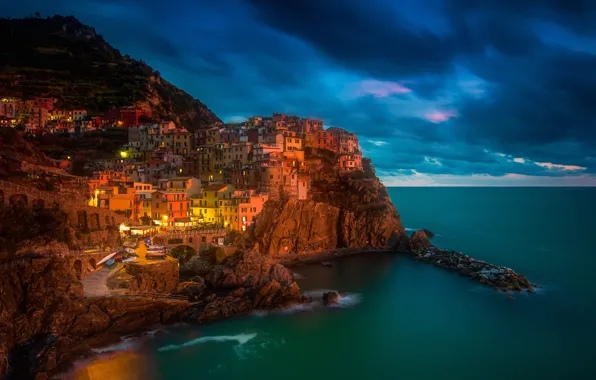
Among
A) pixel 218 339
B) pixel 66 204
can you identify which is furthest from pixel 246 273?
pixel 66 204

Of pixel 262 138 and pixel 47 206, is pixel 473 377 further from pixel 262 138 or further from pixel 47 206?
pixel 262 138

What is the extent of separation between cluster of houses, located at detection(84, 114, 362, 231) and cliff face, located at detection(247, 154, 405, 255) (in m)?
1.75

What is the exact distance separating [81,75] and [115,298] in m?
66.6

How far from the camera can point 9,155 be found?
3503 cm

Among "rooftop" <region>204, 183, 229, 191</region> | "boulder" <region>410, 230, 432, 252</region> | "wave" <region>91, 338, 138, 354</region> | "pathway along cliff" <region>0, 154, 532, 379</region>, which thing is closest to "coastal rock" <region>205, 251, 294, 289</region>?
"pathway along cliff" <region>0, 154, 532, 379</region>

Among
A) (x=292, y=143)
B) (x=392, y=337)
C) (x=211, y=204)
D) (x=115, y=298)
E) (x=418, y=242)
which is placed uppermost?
(x=292, y=143)

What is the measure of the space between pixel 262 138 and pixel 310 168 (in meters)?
6.86

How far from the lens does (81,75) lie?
3027 inches

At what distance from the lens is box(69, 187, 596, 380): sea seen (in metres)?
21.4

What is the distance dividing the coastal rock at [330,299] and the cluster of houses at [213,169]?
13.1 meters

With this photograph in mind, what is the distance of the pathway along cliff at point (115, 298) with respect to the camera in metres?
A: 20.0

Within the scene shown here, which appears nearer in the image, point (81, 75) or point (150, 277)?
point (150, 277)

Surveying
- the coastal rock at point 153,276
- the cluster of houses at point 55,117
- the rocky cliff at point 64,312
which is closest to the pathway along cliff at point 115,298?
the rocky cliff at point 64,312

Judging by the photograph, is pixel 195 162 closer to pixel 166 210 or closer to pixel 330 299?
pixel 166 210
